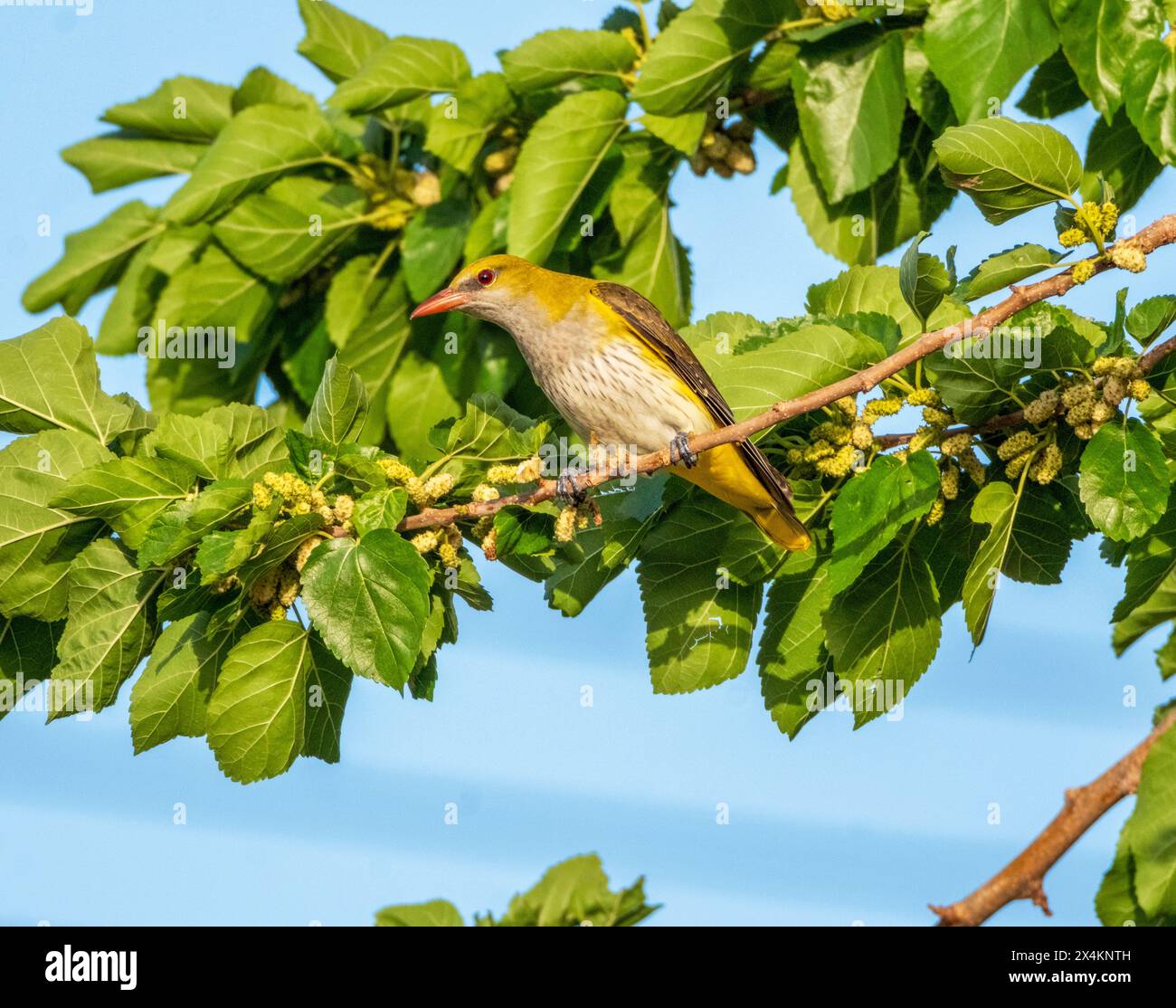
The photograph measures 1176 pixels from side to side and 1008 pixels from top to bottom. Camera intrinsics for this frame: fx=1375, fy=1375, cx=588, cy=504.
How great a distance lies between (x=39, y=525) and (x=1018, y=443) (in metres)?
2.61

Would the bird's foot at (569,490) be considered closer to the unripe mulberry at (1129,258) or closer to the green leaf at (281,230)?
the unripe mulberry at (1129,258)

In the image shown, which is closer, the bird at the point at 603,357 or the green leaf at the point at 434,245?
the bird at the point at 603,357

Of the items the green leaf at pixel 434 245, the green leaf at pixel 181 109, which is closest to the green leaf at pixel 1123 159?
the green leaf at pixel 434 245

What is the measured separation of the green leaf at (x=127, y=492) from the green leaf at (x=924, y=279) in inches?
76.7

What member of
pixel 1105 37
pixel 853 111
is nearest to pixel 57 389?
pixel 853 111

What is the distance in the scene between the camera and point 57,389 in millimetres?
3961

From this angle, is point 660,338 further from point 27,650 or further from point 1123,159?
point 27,650

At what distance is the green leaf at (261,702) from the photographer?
3.53 meters

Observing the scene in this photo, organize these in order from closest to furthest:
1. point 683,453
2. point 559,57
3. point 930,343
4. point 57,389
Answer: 1. point 930,343
2. point 683,453
3. point 57,389
4. point 559,57

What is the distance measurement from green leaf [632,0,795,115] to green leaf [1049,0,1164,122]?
1.33 meters

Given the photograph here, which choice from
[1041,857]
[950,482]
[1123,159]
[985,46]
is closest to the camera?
[1041,857]

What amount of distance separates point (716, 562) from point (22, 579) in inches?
75.7

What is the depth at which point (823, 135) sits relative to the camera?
524cm

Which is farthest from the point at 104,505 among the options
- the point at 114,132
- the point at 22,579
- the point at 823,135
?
the point at 114,132
